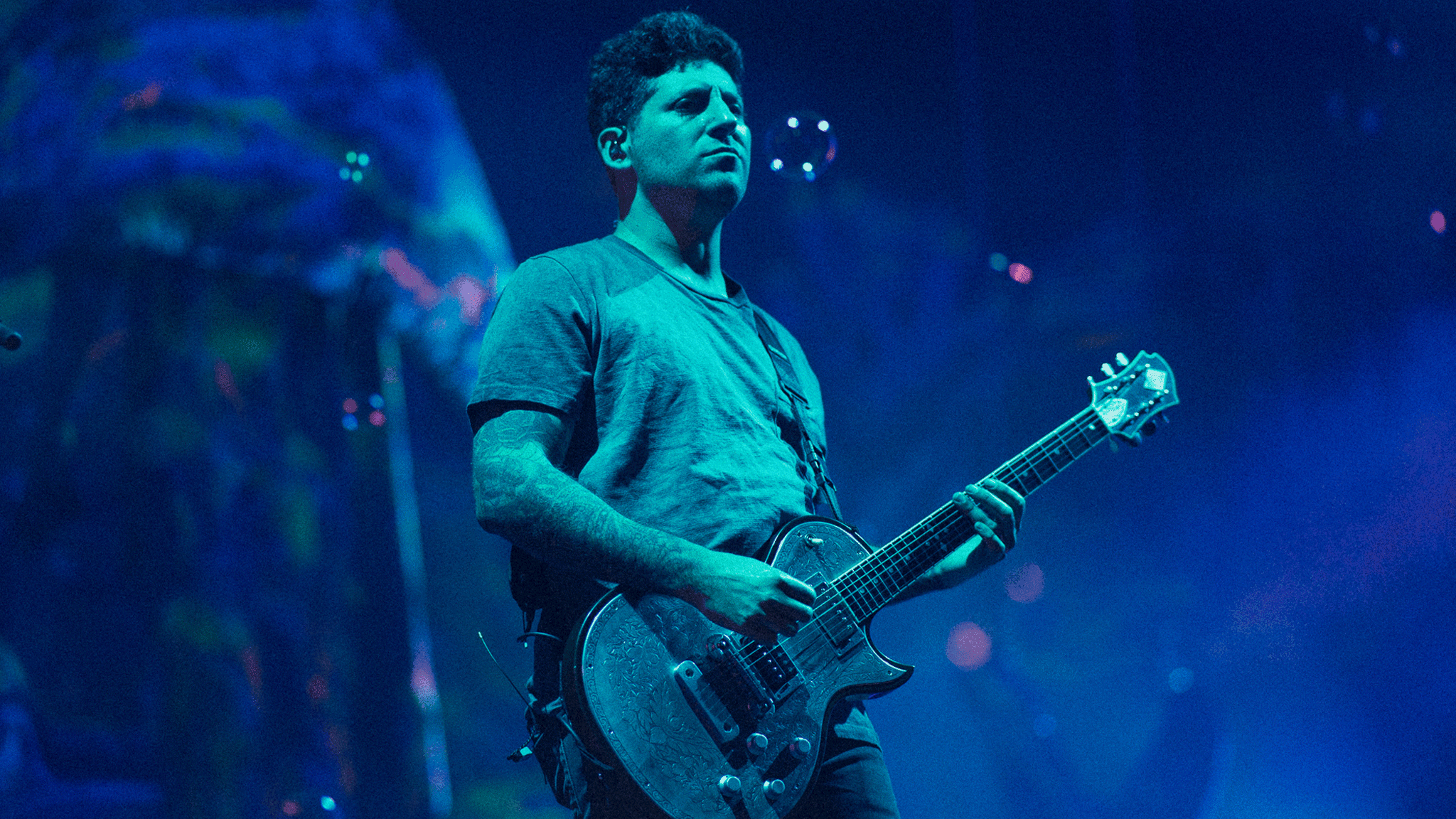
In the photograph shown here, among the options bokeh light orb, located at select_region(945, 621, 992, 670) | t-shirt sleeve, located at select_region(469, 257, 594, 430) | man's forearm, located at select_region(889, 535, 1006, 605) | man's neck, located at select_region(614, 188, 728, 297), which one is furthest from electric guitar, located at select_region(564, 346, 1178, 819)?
bokeh light orb, located at select_region(945, 621, 992, 670)

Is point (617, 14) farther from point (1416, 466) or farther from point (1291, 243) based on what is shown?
point (1416, 466)

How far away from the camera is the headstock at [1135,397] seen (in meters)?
2.41

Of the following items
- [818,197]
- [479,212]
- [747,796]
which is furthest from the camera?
[818,197]

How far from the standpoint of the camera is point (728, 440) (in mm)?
1909

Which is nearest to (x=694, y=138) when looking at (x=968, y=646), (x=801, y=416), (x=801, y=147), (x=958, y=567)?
(x=801, y=416)

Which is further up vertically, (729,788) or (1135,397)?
(1135,397)

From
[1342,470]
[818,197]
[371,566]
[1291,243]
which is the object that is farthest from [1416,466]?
[371,566]

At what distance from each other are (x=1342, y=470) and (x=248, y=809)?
446 cm

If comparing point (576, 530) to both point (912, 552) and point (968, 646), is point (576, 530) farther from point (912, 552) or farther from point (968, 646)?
point (968, 646)

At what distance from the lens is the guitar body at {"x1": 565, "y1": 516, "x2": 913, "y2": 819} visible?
5.11ft

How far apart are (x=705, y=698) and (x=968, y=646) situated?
106 inches

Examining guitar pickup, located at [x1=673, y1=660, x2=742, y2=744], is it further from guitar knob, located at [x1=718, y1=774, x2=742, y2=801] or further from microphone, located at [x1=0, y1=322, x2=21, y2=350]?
microphone, located at [x1=0, y1=322, x2=21, y2=350]

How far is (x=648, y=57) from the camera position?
229 centimetres

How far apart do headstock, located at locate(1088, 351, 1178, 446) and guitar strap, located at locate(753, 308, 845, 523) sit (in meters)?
0.74
